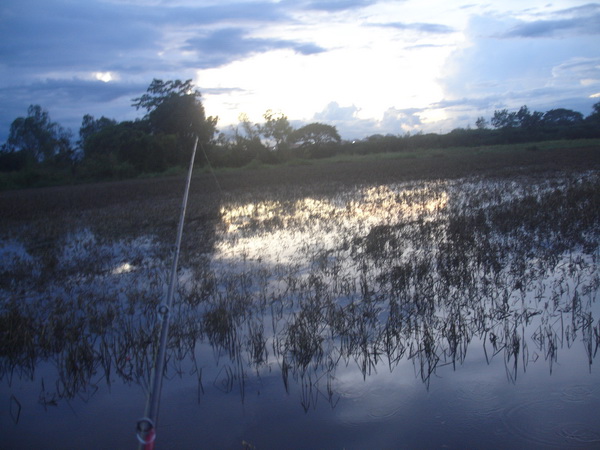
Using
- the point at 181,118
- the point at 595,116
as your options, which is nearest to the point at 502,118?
the point at 595,116

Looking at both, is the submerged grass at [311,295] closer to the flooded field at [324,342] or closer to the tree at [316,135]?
the flooded field at [324,342]

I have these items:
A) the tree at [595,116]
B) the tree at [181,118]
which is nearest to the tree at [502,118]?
the tree at [595,116]

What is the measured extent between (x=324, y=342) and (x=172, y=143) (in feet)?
115

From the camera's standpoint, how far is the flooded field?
3365 millimetres

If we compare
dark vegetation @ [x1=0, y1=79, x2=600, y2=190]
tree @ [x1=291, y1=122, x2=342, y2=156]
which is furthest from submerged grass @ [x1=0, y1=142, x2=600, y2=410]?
tree @ [x1=291, y1=122, x2=342, y2=156]

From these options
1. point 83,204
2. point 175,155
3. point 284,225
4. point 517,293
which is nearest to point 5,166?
point 175,155

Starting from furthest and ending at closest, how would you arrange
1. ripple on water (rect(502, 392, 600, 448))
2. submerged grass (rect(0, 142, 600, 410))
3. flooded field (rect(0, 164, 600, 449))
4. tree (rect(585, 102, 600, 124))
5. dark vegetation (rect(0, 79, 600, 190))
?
tree (rect(585, 102, 600, 124)) → dark vegetation (rect(0, 79, 600, 190)) → submerged grass (rect(0, 142, 600, 410)) → flooded field (rect(0, 164, 600, 449)) → ripple on water (rect(502, 392, 600, 448))

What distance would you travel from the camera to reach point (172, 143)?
3766cm

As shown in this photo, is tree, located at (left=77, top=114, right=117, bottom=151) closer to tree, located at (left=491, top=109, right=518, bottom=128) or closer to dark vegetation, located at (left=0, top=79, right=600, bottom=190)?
dark vegetation, located at (left=0, top=79, right=600, bottom=190)

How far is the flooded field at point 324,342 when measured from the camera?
3365mm

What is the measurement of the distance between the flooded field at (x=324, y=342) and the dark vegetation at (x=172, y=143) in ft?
77.2

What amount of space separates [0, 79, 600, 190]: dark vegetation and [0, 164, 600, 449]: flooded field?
23.5 m

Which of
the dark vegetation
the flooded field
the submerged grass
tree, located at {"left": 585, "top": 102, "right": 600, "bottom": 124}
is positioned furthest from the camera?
tree, located at {"left": 585, "top": 102, "right": 600, "bottom": 124}

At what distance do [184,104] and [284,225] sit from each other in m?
32.9
